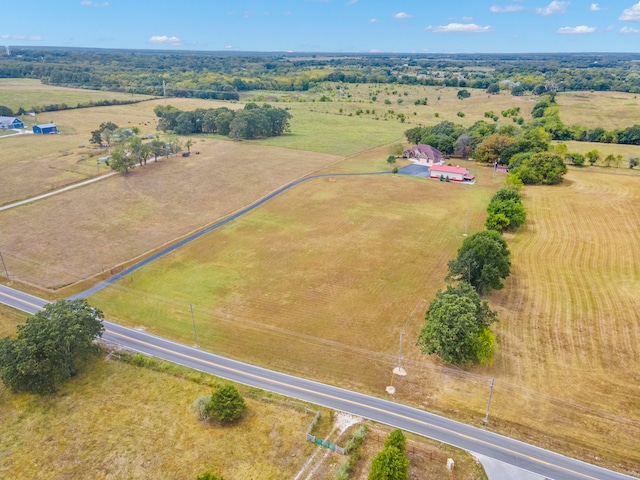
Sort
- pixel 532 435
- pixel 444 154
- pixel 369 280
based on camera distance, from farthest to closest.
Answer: pixel 444 154, pixel 369 280, pixel 532 435

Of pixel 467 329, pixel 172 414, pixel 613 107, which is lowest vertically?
pixel 172 414

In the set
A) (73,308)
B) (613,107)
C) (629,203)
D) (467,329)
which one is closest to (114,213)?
(73,308)

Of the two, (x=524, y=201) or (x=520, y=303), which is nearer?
(x=520, y=303)

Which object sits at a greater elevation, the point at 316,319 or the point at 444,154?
the point at 444,154

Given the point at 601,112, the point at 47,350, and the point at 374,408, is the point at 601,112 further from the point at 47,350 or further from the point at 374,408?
the point at 47,350

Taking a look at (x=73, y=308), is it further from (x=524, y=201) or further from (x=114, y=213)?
(x=524, y=201)

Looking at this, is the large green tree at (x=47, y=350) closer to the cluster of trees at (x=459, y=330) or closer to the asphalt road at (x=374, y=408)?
the asphalt road at (x=374, y=408)

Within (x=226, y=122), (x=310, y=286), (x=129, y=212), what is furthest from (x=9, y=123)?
(x=310, y=286)
